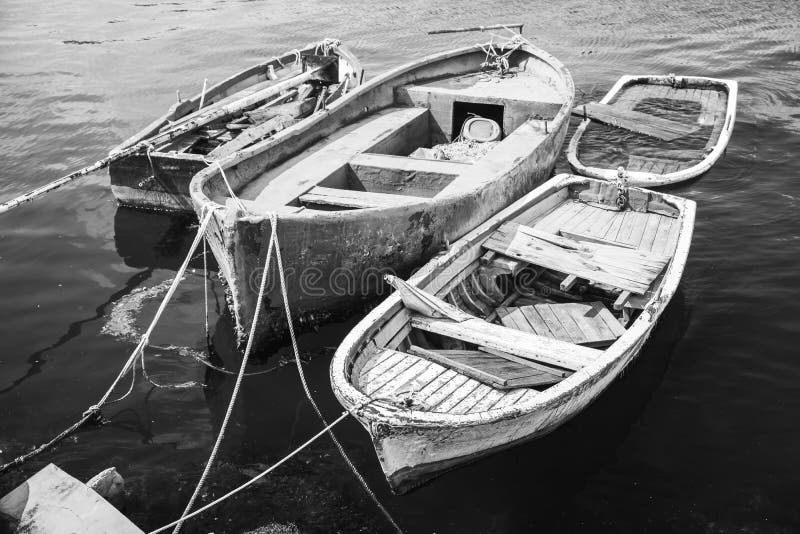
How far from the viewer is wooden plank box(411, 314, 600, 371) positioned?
663cm

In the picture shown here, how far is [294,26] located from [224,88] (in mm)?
13271

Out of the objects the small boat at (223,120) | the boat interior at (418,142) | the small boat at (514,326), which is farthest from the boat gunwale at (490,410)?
the small boat at (223,120)

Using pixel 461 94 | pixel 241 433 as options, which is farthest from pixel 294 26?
pixel 241 433

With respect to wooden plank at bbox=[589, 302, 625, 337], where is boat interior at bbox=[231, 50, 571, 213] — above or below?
above

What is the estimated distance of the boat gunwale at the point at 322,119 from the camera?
7539 mm

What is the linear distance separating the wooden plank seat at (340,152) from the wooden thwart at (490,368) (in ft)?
10.9

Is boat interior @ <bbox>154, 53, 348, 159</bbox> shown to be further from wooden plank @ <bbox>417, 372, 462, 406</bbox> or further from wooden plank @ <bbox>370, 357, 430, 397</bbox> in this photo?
wooden plank @ <bbox>417, 372, 462, 406</bbox>

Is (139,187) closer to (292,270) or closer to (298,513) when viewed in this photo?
(292,270)

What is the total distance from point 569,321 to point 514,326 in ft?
2.25

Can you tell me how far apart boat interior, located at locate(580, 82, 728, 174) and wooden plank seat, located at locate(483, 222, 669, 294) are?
5094 mm

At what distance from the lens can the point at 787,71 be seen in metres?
18.5

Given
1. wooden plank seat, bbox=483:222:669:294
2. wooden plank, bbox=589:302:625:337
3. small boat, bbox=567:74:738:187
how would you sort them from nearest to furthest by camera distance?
wooden plank, bbox=589:302:625:337, wooden plank seat, bbox=483:222:669:294, small boat, bbox=567:74:738:187

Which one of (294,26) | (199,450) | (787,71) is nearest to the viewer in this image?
(199,450)

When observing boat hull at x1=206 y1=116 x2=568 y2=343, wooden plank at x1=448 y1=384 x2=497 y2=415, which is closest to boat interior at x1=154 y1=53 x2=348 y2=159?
boat hull at x1=206 y1=116 x2=568 y2=343
